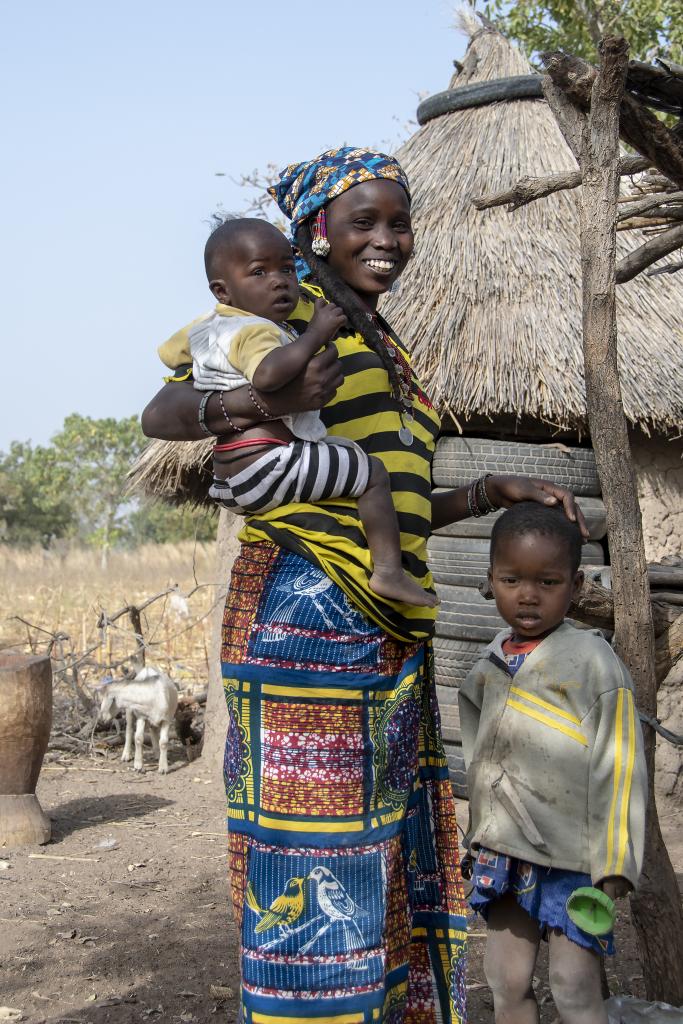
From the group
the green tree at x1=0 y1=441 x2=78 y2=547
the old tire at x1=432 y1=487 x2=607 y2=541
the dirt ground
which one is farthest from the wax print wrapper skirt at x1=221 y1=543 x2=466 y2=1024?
the green tree at x1=0 y1=441 x2=78 y2=547

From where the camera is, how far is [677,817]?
4.90 meters

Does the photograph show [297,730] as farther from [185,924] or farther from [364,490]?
[185,924]

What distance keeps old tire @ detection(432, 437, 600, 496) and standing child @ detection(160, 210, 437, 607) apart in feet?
10.7

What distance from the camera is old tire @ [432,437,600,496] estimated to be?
5.23 meters

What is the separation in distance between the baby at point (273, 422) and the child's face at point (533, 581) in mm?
267

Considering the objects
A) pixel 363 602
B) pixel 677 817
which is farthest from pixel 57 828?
pixel 363 602

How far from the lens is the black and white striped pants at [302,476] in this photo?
6.29ft

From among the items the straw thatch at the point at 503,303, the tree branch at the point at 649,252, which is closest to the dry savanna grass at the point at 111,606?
the straw thatch at the point at 503,303

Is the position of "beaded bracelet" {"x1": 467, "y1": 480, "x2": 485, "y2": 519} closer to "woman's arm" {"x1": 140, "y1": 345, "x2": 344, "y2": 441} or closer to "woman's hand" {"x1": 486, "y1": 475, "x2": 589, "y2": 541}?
"woman's hand" {"x1": 486, "y1": 475, "x2": 589, "y2": 541}

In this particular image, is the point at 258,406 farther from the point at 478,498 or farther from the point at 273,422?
the point at 478,498

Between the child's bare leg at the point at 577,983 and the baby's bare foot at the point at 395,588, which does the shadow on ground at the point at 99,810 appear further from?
the baby's bare foot at the point at 395,588

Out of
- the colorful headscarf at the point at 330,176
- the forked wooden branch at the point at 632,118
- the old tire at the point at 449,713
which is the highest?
the forked wooden branch at the point at 632,118

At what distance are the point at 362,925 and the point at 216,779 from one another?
172 inches

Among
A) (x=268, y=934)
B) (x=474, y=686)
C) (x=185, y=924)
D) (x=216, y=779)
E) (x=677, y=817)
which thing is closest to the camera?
(x=268, y=934)
